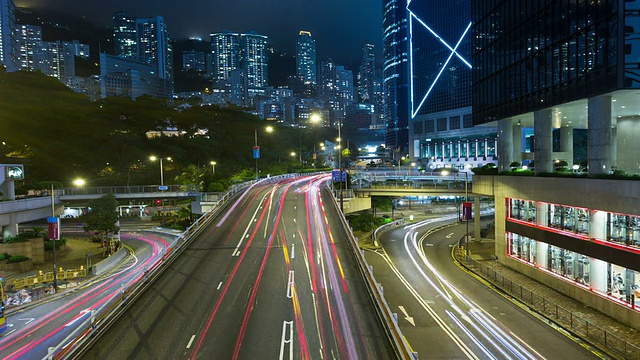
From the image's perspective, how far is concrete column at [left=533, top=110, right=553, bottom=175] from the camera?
3334 centimetres

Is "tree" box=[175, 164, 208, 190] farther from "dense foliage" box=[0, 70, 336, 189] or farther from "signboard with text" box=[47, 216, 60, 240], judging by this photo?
"signboard with text" box=[47, 216, 60, 240]

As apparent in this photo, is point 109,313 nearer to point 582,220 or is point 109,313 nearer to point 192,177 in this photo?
point 582,220

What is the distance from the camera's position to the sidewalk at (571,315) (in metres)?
19.0

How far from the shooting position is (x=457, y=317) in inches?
946

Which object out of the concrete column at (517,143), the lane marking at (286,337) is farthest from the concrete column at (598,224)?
the lane marking at (286,337)

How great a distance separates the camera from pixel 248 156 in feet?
311

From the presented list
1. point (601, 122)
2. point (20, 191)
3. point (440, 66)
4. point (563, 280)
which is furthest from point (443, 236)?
point (440, 66)

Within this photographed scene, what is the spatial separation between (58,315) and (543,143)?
38.2 meters

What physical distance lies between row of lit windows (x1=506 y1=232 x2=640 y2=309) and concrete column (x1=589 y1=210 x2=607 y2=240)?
160 centimetres

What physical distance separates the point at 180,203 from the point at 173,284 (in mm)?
68871

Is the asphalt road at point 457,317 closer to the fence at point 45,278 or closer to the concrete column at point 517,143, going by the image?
the concrete column at point 517,143

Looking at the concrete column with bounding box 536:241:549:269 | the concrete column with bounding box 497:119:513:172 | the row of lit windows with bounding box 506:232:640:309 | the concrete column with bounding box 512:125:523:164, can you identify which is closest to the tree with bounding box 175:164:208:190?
the concrete column with bounding box 497:119:513:172

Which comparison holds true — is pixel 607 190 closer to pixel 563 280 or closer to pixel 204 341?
pixel 563 280

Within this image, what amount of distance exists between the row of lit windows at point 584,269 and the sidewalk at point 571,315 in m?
1.37
